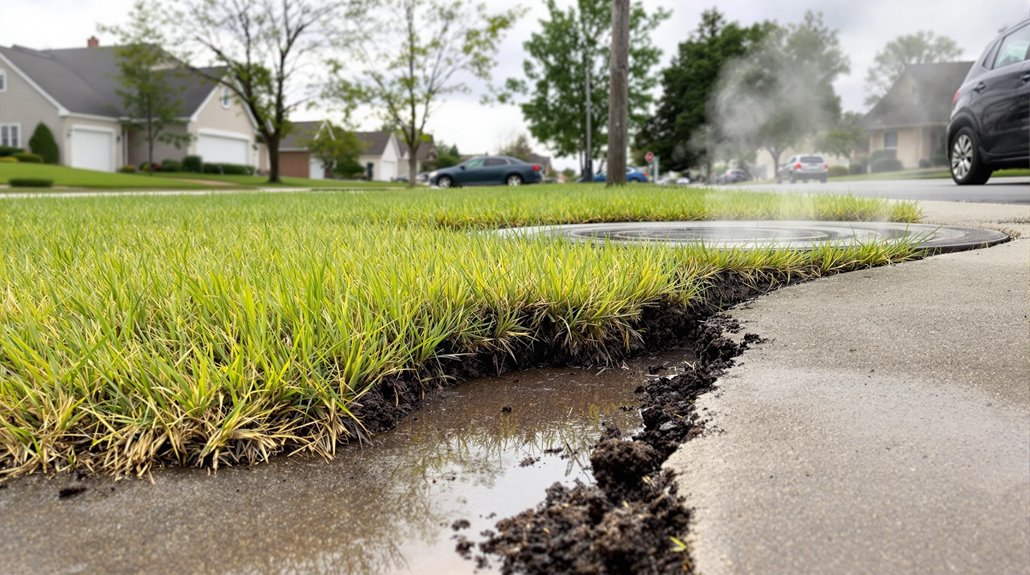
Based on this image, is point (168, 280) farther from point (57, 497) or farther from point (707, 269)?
point (707, 269)

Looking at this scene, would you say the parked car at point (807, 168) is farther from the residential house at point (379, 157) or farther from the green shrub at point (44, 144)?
the residential house at point (379, 157)

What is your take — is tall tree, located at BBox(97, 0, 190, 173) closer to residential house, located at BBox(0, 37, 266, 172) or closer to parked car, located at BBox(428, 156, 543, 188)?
residential house, located at BBox(0, 37, 266, 172)

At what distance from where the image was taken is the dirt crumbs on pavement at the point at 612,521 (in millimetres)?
1235

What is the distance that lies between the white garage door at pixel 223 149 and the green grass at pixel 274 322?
39.4 meters

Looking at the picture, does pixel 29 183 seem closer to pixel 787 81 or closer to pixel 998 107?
pixel 787 81

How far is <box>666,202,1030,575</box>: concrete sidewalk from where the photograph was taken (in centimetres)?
119

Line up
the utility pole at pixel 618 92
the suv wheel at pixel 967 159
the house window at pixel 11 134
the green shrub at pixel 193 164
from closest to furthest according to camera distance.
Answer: the suv wheel at pixel 967 159 < the utility pole at pixel 618 92 < the house window at pixel 11 134 < the green shrub at pixel 193 164

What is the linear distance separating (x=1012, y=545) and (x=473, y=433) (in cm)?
118

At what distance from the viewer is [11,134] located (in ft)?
117

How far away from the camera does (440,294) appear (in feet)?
8.18

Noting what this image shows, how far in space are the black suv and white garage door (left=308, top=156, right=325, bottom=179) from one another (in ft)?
182

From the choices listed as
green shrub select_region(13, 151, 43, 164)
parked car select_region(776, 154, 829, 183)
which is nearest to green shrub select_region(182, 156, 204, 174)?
green shrub select_region(13, 151, 43, 164)

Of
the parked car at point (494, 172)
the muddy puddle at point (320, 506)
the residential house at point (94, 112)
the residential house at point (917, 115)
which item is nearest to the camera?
the muddy puddle at point (320, 506)

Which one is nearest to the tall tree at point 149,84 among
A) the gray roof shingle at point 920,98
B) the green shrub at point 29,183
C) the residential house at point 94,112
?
the residential house at point 94,112
